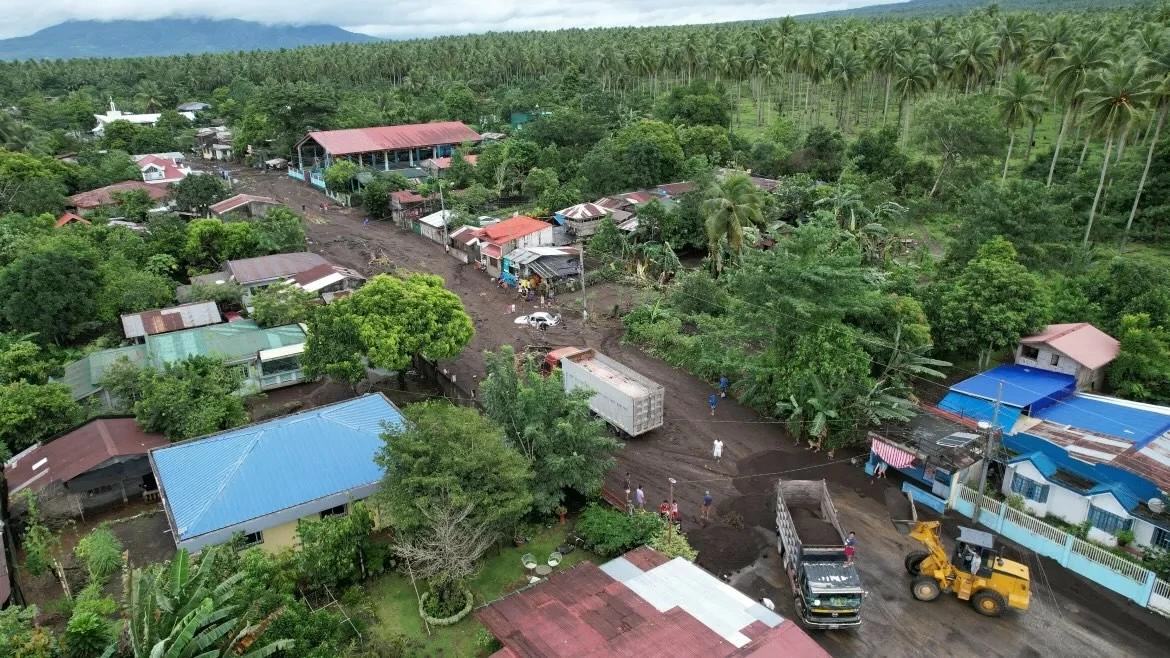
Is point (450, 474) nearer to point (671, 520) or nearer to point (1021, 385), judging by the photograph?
point (671, 520)

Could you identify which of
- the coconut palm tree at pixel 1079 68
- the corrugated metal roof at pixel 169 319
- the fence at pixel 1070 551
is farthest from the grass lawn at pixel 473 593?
the coconut palm tree at pixel 1079 68

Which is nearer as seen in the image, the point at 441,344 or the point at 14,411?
the point at 14,411

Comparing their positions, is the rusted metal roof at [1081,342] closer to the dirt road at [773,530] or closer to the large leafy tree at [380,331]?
the dirt road at [773,530]

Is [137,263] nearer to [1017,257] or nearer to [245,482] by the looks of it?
[245,482]

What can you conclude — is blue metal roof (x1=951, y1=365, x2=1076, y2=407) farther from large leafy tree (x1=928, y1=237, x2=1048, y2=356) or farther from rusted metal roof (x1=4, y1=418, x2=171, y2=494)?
rusted metal roof (x1=4, y1=418, x2=171, y2=494)

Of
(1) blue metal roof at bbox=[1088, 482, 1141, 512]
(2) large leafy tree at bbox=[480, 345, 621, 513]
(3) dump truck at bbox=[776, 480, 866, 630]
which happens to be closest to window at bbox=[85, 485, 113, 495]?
(2) large leafy tree at bbox=[480, 345, 621, 513]

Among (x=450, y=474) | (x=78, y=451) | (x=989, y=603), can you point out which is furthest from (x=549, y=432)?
(x=78, y=451)

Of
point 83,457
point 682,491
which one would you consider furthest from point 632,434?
point 83,457
